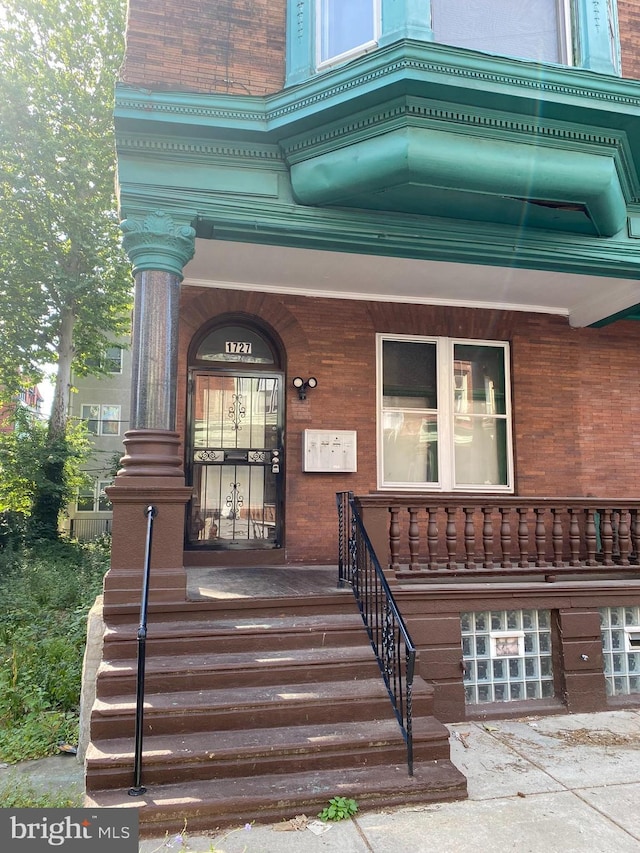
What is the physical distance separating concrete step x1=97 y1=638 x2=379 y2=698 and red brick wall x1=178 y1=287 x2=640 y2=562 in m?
2.53

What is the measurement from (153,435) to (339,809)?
301 centimetres

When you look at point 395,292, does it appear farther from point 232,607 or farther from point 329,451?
point 232,607

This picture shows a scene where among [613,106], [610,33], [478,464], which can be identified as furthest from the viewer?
[478,464]

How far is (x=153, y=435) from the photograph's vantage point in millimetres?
4922

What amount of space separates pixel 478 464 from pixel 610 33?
4.89m

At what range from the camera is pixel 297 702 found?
13.2ft

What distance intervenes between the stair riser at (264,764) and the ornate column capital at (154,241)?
3777 mm

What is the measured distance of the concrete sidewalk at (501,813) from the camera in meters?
3.14

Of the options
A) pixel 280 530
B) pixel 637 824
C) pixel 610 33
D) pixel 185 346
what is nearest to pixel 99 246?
pixel 185 346

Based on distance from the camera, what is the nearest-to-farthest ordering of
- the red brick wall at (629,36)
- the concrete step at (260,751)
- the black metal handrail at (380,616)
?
Result: the concrete step at (260,751)
the black metal handrail at (380,616)
the red brick wall at (629,36)

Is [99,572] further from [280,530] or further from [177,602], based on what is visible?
[177,602]

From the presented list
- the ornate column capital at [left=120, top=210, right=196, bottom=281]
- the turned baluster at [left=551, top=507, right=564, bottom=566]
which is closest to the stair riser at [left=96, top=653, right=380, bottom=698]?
the turned baluster at [left=551, top=507, right=564, bottom=566]

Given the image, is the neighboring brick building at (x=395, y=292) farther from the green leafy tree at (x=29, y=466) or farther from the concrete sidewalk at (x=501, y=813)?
the green leafy tree at (x=29, y=466)

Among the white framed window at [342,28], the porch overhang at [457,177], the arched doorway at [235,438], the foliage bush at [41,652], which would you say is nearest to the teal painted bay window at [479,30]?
the white framed window at [342,28]
